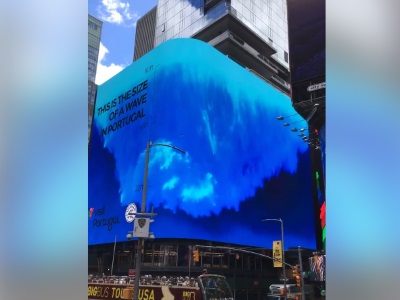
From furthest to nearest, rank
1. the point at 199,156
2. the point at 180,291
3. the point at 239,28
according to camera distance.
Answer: the point at 239,28
the point at 199,156
the point at 180,291

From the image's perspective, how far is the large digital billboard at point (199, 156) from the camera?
50.8 m

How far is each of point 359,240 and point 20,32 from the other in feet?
11.3

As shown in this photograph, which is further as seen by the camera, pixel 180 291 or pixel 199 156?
pixel 199 156

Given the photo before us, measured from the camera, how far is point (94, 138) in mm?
68625

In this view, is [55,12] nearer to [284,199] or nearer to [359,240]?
[359,240]

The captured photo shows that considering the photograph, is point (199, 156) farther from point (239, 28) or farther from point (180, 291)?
point (239, 28)

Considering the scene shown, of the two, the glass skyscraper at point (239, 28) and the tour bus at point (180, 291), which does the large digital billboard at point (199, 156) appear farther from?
the tour bus at point (180, 291)

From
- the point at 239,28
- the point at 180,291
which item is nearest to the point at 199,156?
the point at 180,291

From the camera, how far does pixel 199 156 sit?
5175cm

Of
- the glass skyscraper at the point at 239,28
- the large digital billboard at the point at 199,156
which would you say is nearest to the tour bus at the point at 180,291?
the large digital billboard at the point at 199,156

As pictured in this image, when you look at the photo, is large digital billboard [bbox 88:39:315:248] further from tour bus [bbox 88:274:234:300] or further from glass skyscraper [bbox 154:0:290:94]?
tour bus [bbox 88:274:234:300]

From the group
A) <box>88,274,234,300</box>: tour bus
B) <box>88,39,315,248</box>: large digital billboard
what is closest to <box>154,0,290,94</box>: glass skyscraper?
<box>88,39,315,248</box>: large digital billboard

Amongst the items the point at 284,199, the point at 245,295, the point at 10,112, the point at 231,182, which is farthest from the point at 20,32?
the point at 284,199

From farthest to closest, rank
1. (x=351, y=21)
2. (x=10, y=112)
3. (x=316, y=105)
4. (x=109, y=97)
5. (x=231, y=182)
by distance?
1. (x=109, y=97)
2. (x=231, y=182)
3. (x=316, y=105)
4. (x=10, y=112)
5. (x=351, y=21)
